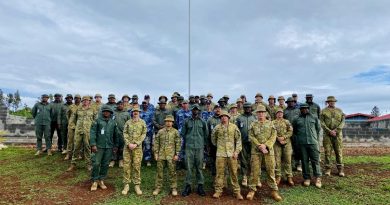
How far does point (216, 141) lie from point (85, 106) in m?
4.60

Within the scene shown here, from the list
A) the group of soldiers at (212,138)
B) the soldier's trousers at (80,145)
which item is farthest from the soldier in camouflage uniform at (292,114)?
the soldier's trousers at (80,145)

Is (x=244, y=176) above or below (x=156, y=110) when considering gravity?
below

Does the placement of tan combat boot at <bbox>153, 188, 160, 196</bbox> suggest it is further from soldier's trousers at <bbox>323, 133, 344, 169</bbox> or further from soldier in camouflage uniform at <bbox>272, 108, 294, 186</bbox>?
soldier's trousers at <bbox>323, 133, 344, 169</bbox>

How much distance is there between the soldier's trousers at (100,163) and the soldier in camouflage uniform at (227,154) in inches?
114

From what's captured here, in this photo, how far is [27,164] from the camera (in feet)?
38.3

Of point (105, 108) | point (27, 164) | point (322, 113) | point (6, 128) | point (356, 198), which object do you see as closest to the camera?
point (356, 198)

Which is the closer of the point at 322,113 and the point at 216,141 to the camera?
the point at 216,141

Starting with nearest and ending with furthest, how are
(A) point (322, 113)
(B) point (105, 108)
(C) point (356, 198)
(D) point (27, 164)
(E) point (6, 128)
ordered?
(C) point (356, 198), (B) point (105, 108), (A) point (322, 113), (D) point (27, 164), (E) point (6, 128)

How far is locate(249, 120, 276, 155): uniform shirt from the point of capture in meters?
8.41

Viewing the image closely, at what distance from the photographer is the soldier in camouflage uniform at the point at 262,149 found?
828 centimetres

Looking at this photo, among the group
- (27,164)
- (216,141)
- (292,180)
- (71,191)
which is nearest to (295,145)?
(292,180)

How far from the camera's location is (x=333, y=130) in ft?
33.3

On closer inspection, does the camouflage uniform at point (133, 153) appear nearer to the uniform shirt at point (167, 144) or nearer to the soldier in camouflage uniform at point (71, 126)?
the uniform shirt at point (167, 144)

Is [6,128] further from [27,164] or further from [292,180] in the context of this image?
[292,180]
